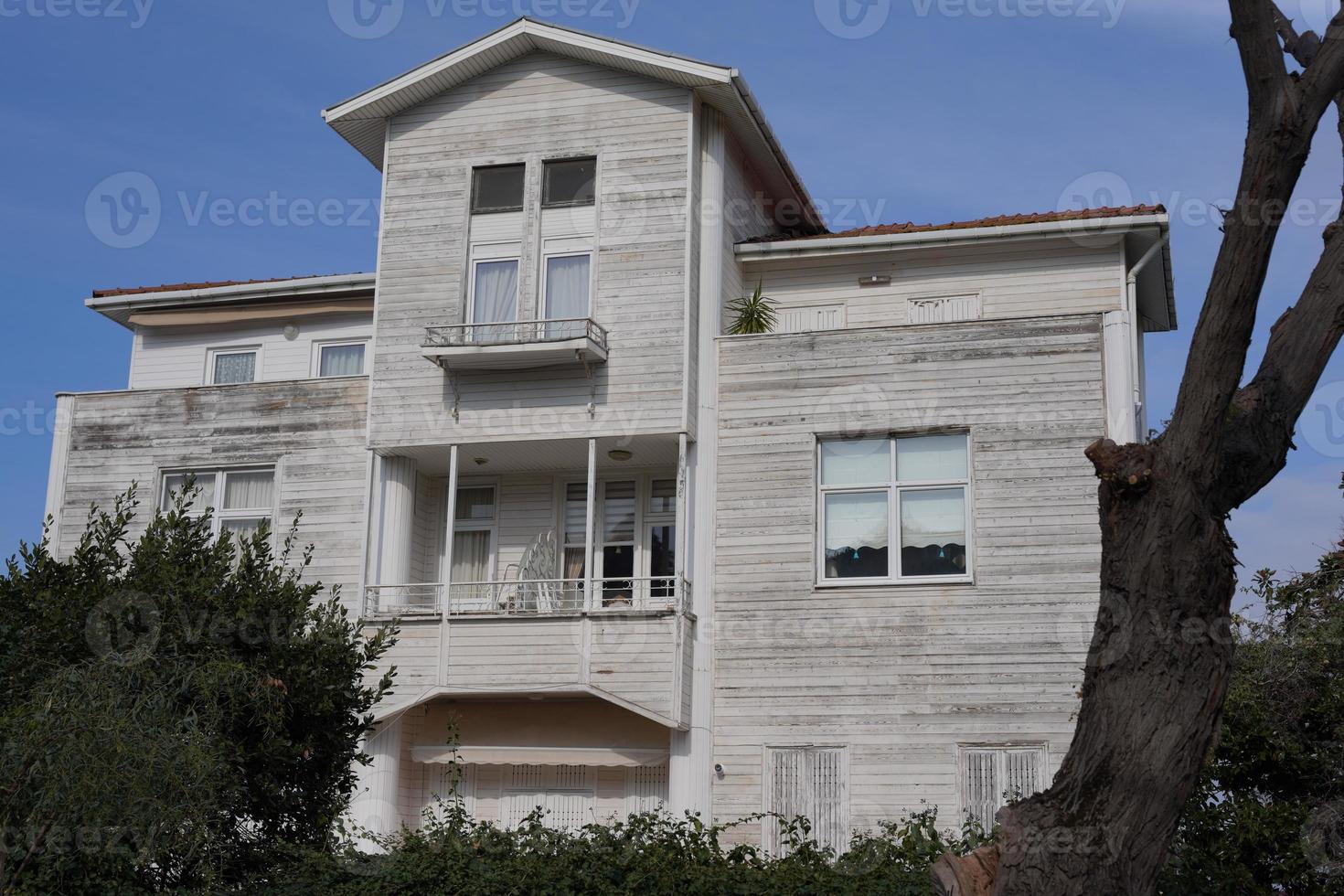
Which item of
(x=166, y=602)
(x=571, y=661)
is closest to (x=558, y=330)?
(x=571, y=661)

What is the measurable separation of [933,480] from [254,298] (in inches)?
430

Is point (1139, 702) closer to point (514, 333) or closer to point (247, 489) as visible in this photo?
point (514, 333)

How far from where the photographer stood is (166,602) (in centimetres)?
1283

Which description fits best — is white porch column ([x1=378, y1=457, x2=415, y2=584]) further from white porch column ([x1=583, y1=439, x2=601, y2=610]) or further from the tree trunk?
the tree trunk

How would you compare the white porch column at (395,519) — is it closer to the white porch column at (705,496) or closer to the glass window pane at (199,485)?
the glass window pane at (199,485)

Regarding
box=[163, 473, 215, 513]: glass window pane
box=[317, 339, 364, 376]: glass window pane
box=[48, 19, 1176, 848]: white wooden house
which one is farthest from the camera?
box=[317, 339, 364, 376]: glass window pane

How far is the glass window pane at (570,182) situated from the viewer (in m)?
21.0

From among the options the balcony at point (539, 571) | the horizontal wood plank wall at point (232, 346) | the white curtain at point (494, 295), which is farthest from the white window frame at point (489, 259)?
the horizontal wood plank wall at point (232, 346)

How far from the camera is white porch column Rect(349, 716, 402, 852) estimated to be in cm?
1966

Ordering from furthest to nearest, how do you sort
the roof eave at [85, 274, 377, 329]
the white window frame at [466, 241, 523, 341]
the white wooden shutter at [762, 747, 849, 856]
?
the roof eave at [85, 274, 377, 329] < the white window frame at [466, 241, 523, 341] < the white wooden shutter at [762, 747, 849, 856]

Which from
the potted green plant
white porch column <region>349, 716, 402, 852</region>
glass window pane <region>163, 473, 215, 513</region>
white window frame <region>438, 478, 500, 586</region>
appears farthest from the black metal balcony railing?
white porch column <region>349, 716, 402, 852</region>

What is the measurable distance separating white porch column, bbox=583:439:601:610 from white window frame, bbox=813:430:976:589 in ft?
9.22

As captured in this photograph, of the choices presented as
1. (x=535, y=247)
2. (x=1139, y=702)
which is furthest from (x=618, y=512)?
(x=1139, y=702)

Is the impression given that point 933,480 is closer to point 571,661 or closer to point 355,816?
point 571,661
